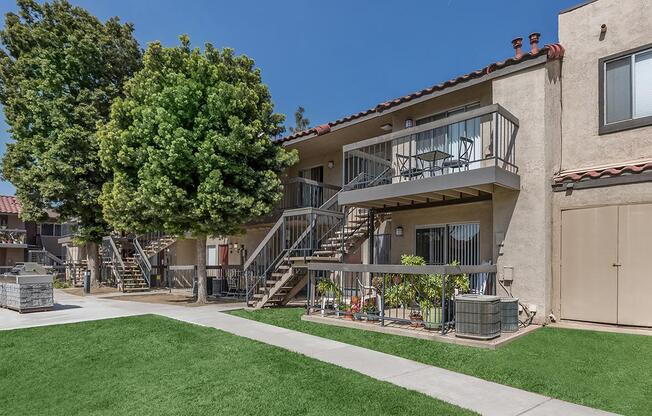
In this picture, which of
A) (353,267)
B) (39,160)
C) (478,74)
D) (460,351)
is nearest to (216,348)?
(353,267)

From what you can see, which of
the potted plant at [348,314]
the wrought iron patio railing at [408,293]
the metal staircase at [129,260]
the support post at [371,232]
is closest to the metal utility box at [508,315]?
the wrought iron patio railing at [408,293]

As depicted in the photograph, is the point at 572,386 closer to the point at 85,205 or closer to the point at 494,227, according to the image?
the point at 494,227

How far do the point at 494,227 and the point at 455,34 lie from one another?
35.4ft

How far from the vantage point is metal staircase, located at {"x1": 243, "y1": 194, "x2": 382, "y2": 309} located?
12.3 m

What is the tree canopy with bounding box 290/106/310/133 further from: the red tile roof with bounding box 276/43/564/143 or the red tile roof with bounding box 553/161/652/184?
the red tile roof with bounding box 553/161/652/184

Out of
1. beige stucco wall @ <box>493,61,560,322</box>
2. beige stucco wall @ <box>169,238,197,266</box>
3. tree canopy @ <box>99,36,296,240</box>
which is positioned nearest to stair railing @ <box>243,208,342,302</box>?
tree canopy @ <box>99,36,296,240</box>

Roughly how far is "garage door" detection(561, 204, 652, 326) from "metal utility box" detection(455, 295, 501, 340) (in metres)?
2.50

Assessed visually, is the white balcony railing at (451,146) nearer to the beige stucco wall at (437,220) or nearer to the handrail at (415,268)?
the beige stucco wall at (437,220)

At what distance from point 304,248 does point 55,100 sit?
13.6 metres

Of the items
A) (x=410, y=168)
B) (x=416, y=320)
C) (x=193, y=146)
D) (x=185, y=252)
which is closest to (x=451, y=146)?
(x=410, y=168)

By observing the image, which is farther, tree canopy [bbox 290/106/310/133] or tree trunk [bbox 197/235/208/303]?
tree canopy [bbox 290/106/310/133]

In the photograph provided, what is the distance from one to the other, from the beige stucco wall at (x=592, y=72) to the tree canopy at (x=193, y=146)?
8.09m

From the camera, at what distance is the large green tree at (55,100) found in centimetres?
1842

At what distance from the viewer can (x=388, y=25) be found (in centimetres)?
1752
